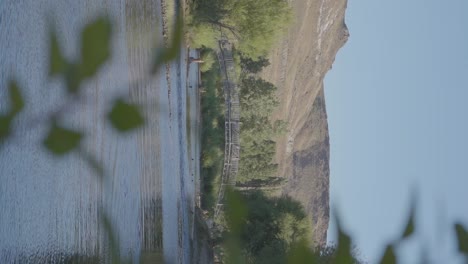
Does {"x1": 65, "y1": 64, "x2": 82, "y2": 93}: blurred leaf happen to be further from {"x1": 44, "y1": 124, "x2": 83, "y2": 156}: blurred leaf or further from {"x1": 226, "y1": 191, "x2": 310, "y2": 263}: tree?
{"x1": 226, "y1": 191, "x2": 310, "y2": 263}: tree

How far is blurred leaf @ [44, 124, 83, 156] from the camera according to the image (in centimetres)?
163

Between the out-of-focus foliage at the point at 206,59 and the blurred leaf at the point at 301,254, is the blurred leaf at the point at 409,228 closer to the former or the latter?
the blurred leaf at the point at 301,254

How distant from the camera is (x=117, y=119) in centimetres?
161

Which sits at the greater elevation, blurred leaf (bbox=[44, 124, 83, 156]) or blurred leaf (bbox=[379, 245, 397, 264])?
blurred leaf (bbox=[44, 124, 83, 156])

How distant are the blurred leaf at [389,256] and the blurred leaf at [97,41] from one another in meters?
0.76

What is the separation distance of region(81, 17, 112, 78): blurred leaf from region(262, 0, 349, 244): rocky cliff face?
36553 millimetres

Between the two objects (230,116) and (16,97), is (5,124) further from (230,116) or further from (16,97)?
(230,116)

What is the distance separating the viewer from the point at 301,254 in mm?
1519

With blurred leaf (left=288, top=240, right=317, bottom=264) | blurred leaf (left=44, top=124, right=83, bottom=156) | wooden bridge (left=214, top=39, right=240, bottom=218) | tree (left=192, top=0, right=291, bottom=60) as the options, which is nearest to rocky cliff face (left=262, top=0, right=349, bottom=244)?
wooden bridge (left=214, top=39, right=240, bottom=218)

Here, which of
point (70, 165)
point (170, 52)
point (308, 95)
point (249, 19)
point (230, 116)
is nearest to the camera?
point (170, 52)

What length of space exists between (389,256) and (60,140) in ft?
2.64

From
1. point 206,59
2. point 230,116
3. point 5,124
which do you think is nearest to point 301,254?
point 5,124

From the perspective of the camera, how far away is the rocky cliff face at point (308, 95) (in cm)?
4314


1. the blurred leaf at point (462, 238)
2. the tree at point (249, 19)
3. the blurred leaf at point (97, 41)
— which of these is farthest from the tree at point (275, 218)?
the blurred leaf at point (97, 41)
